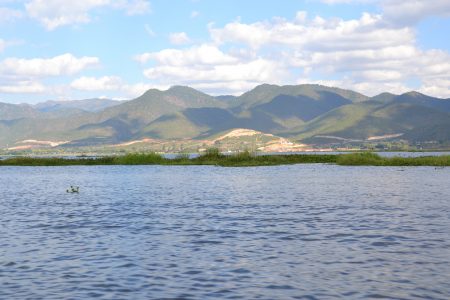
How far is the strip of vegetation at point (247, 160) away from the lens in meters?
120

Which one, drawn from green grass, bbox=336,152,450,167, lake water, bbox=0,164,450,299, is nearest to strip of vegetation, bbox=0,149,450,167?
green grass, bbox=336,152,450,167

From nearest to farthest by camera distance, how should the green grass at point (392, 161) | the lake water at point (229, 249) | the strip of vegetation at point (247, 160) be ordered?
the lake water at point (229, 249), the green grass at point (392, 161), the strip of vegetation at point (247, 160)

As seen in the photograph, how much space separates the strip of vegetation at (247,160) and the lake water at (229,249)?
7094 cm

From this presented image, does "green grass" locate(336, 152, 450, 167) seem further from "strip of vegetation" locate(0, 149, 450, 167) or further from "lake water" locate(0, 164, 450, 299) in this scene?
"lake water" locate(0, 164, 450, 299)

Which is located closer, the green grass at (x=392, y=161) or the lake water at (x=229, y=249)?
the lake water at (x=229, y=249)

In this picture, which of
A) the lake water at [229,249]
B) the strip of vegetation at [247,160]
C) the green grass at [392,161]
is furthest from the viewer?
the strip of vegetation at [247,160]

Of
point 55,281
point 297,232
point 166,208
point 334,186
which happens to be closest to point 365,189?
point 334,186

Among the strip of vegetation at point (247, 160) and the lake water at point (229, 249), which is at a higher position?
the strip of vegetation at point (247, 160)

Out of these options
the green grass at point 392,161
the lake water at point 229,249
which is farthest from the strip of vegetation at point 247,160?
the lake water at point 229,249

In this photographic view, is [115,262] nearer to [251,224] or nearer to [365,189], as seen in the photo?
[251,224]

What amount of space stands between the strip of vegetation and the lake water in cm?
7094

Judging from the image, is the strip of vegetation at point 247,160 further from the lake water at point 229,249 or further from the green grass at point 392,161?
the lake water at point 229,249

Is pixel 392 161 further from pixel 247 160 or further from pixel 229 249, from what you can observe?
pixel 229 249

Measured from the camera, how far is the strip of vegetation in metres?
120
